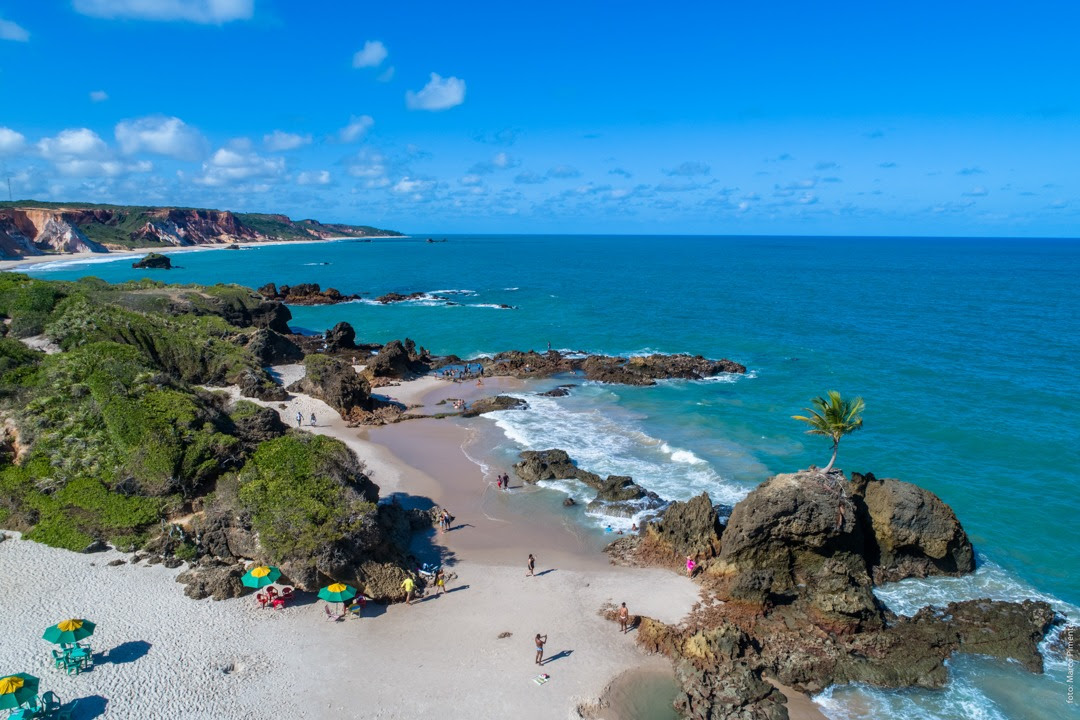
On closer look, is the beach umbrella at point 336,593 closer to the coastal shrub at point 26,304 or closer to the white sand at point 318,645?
the white sand at point 318,645

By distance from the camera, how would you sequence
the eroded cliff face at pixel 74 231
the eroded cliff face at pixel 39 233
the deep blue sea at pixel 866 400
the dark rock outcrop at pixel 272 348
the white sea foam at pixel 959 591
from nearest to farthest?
1. the white sea foam at pixel 959 591
2. the deep blue sea at pixel 866 400
3. the dark rock outcrop at pixel 272 348
4. the eroded cliff face at pixel 39 233
5. the eroded cliff face at pixel 74 231

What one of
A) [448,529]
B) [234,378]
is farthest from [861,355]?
[234,378]

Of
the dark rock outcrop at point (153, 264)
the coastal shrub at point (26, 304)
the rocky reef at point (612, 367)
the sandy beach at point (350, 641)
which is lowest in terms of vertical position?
the sandy beach at point (350, 641)

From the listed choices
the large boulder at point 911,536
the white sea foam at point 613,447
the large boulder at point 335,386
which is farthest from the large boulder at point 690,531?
the large boulder at point 335,386

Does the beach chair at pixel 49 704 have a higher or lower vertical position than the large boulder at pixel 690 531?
lower

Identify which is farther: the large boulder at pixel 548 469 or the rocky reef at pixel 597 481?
the large boulder at pixel 548 469

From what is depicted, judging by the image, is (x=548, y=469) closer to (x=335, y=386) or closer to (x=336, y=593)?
(x=336, y=593)
